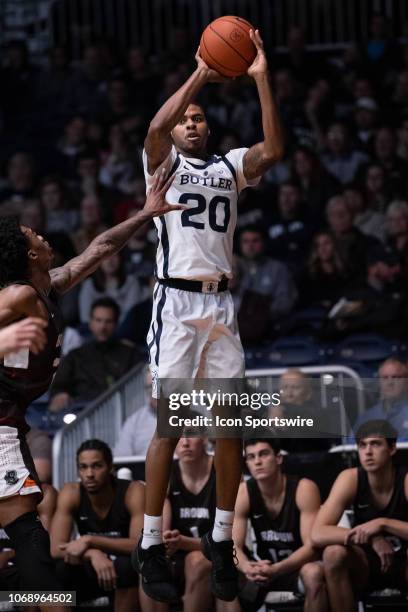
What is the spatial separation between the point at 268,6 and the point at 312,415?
889 cm

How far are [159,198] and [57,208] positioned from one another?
720 centimetres

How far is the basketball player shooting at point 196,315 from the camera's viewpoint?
7.39 metres

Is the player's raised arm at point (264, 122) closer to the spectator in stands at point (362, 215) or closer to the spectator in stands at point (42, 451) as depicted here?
the spectator in stands at point (42, 451)

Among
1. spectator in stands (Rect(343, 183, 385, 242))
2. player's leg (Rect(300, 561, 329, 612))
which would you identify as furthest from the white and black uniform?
spectator in stands (Rect(343, 183, 385, 242))

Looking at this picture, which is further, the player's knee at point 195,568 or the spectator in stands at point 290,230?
the spectator in stands at point 290,230

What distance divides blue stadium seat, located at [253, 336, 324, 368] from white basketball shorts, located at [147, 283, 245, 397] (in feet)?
13.3

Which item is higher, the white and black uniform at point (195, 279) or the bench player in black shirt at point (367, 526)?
the white and black uniform at point (195, 279)

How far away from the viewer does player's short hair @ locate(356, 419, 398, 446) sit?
8945 mm

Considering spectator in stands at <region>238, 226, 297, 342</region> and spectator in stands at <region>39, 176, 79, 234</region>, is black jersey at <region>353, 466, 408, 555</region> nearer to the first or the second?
spectator in stands at <region>238, 226, 297, 342</region>

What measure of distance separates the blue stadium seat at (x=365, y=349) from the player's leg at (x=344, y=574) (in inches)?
113

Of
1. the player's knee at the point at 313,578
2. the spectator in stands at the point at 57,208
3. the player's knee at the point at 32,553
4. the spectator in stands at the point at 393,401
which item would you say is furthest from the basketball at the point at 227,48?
the spectator in stands at the point at 57,208

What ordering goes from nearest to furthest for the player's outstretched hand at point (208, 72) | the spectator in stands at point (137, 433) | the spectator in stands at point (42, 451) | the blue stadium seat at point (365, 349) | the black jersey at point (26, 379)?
the black jersey at point (26, 379), the player's outstretched hand at point (208, 72), the spectator in stands at point (42, 451), the spectator in stands at point (137, 433), the blue stadium seat at point (365, 349)

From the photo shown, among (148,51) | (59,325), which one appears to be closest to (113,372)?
(59,325)

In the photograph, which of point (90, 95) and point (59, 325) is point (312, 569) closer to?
point (59, 325)
